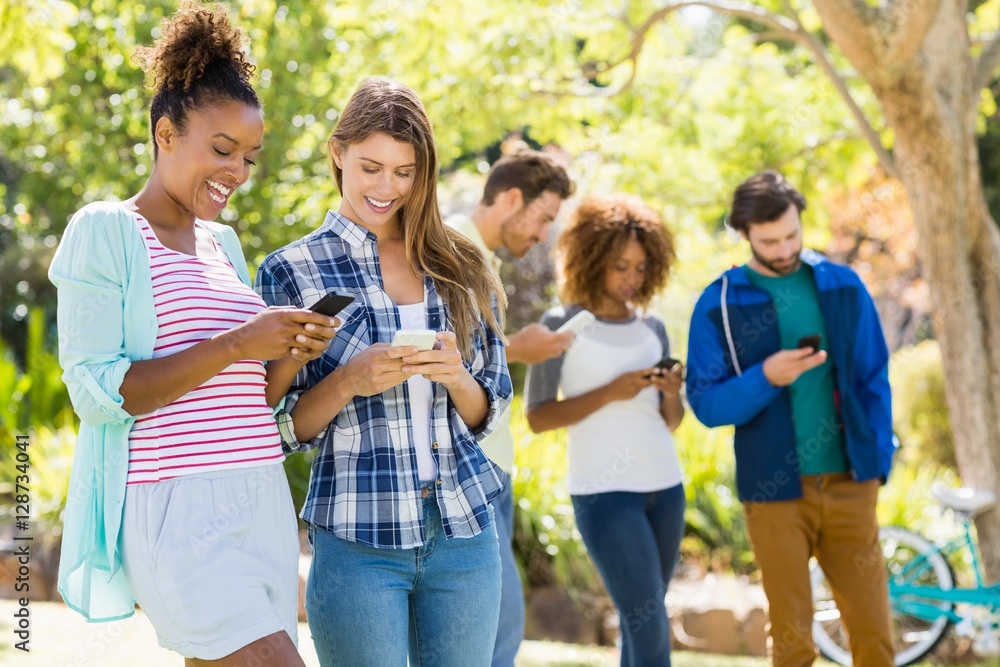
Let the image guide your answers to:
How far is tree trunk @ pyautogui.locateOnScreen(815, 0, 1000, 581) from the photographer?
5336 mm

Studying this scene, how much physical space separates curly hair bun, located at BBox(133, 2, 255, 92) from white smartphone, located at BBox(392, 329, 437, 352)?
750mm

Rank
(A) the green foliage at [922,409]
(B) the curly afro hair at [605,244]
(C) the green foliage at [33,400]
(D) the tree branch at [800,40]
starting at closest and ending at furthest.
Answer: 1. (B) the curly afro hair at [605,244]
2. (D) the tree branch at [800,40]
3. (C) the green foliage at [33,400]
4. (A) the green foliage at [922,409]

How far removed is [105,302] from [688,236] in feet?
21.1

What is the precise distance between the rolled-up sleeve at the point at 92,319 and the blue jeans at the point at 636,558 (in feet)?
6.70

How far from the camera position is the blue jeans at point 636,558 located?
12.2 feet

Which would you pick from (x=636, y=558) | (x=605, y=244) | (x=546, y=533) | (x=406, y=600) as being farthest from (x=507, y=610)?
(x=546, y=533)

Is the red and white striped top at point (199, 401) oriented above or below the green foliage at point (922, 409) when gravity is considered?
above

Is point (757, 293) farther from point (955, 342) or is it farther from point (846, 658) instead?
point (846, 658)

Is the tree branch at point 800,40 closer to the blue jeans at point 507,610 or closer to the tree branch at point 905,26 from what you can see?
the tree branch at point 905,26

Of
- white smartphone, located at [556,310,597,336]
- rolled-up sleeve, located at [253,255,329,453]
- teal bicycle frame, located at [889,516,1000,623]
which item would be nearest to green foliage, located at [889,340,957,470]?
teal bicycle frame, located at [889,516,1000,623]

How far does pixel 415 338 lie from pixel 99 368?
2.15 feet

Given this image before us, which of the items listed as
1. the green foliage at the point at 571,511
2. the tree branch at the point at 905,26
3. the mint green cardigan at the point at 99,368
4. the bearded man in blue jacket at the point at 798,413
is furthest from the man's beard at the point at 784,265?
the green foliage at the point at 571,511

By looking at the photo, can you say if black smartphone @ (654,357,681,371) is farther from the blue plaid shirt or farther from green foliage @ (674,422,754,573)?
green foliage @ (674,422,754,573)

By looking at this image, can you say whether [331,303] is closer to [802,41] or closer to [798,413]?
[798,413]
